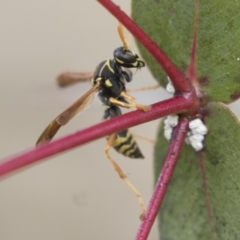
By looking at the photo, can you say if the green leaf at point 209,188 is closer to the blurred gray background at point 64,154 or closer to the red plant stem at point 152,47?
the red plant stem at point 152,47

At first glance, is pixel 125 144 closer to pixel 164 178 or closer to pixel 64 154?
pixel 164 178

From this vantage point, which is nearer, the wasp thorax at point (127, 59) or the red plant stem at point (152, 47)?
the red plant stem at point (152, 47)

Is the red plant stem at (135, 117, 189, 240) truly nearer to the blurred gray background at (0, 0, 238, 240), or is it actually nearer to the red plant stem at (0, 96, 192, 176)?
the red plant stem at (0, 96, 192, 176)

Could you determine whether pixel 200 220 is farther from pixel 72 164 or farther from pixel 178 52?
pixel 72 164

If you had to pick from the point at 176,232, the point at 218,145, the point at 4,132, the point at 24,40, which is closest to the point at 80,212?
the point at 4,132

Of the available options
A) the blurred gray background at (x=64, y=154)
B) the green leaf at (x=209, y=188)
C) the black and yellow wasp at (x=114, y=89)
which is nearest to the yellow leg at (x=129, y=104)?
the black and yellow wasp at (x=114, y=89)

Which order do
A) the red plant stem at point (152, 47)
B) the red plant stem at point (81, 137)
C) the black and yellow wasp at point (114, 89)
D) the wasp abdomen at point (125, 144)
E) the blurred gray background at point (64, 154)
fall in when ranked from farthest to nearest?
the blurred gray background at point (64, 154)
the wasp abdomen at point (125, 144)
the black and yellow wasp at point (114, 89)
the red plant stem at point (152, 47)
the red plant stem at point (81, 137)
